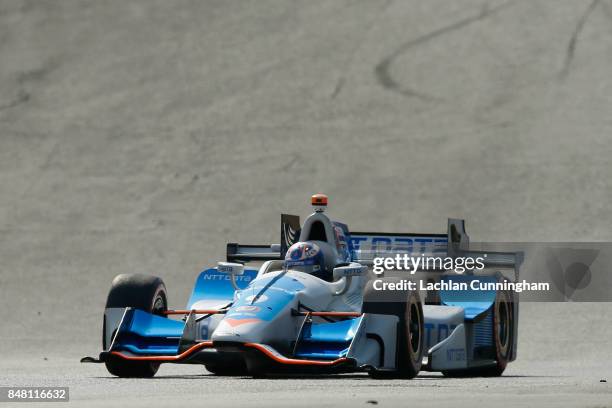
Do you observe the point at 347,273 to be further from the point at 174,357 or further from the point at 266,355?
the point at 174,357

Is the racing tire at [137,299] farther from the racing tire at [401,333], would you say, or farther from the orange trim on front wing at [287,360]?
the racing tire at [401,333]

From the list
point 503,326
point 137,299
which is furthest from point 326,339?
point 503,326

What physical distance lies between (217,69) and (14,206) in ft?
42.9

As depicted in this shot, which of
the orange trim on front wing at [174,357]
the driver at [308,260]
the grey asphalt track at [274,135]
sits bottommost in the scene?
the orange trim on front wing at [174,357]

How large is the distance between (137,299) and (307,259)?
2.24 meters

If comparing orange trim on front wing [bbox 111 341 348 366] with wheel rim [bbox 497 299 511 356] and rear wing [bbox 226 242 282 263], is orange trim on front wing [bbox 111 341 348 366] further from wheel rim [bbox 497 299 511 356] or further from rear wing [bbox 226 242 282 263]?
wheel rim [bbox 497 299 511 356]

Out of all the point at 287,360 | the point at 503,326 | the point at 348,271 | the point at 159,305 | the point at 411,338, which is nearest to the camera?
the point at 287,360

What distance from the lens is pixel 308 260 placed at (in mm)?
16891

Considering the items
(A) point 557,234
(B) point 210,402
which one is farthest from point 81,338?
(B) point 210,402

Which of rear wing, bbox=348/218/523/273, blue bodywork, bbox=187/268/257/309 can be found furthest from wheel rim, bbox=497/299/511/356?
blue bodywork, bbox=187/268/257/309

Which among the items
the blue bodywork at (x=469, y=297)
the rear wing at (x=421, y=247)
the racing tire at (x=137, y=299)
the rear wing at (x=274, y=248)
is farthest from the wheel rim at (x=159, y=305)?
the blue bodywork at (x=469, y=297)

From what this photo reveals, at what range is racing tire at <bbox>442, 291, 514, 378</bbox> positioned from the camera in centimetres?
1817

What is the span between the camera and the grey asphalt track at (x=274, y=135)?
124 ft

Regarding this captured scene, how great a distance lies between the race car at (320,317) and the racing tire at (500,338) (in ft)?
0.06
